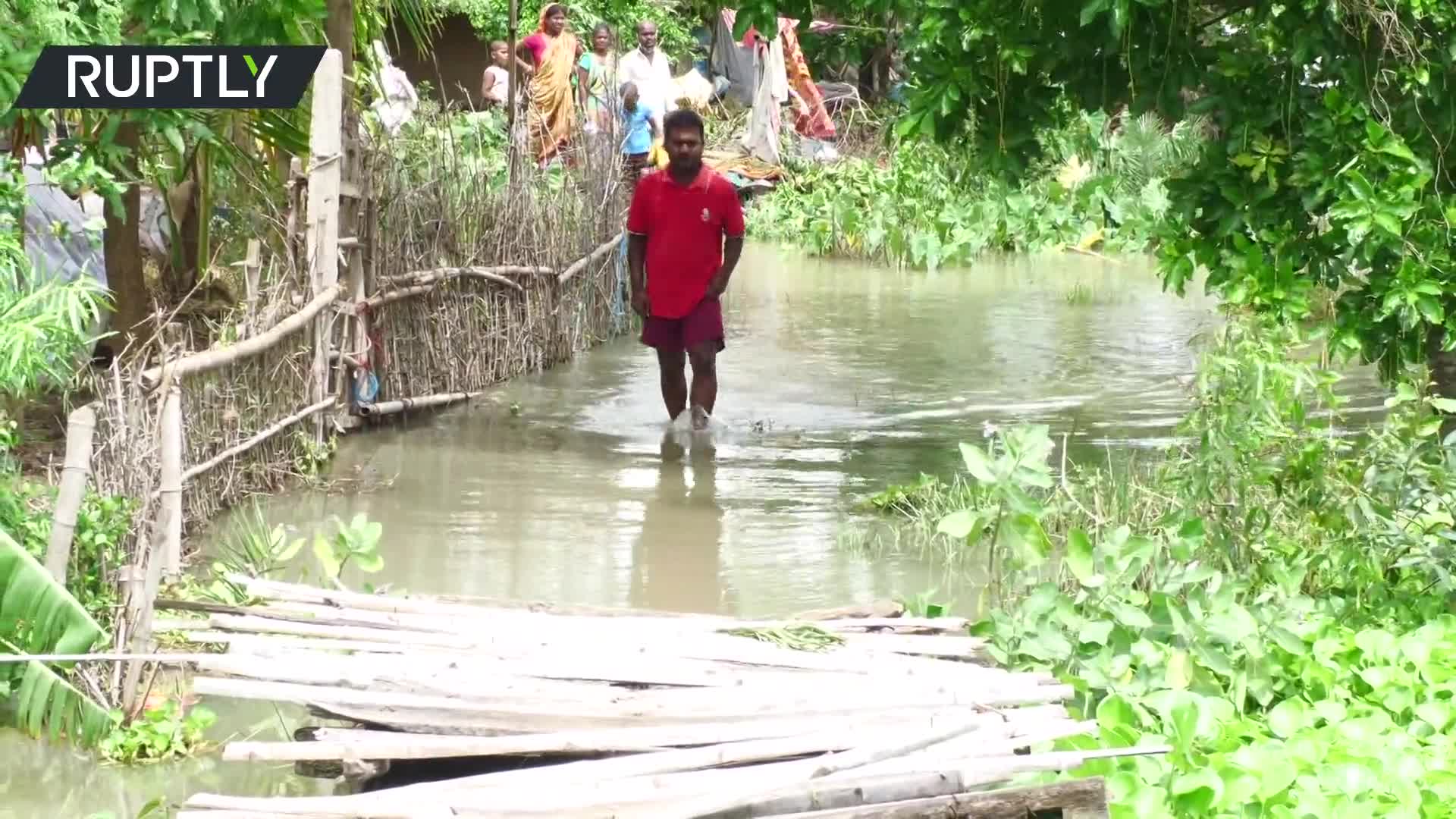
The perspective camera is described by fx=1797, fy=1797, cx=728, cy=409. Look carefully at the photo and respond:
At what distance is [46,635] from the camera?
4453 mm

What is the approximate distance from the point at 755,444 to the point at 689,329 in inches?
25.2

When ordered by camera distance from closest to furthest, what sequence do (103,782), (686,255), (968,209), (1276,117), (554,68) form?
(103,782)
(1276,117)
(686,255)
(554,68)
(968,209)

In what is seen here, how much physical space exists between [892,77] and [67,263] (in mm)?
15183

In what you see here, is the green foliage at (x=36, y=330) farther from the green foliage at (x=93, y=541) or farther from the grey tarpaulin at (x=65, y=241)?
the grey tarpaulin at (x=65, y=241)

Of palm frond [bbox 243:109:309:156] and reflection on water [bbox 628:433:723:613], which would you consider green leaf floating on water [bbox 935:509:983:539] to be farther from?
palm frond [bbox 243:109:309:156]

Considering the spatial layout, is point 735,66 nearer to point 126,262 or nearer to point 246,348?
point 126,262

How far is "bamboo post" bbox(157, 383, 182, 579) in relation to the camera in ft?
16.0

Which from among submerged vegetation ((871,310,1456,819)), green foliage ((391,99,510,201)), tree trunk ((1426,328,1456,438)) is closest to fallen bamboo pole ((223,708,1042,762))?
submerged vegetation ((871,310,1456,819))

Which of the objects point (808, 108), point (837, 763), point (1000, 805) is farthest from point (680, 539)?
point (808, 108)

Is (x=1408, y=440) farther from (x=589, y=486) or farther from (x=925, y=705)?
(x=589, y=486)

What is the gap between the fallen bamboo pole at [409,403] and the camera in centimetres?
850

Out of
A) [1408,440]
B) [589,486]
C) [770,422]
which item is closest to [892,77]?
[770,422]

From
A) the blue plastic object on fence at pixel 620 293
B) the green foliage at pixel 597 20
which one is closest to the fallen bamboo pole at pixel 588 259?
the blue plastic object on fence at pixel 620 293

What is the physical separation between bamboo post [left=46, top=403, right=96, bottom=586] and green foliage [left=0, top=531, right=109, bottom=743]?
85 millimetres
